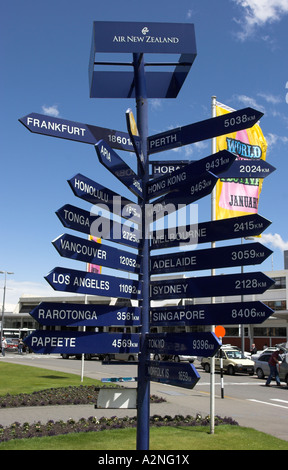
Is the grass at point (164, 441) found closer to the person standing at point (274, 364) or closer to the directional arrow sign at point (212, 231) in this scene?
the directional arrow sign at point (212, 231)

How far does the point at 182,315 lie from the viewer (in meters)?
5.16

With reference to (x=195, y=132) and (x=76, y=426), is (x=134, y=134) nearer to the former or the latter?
(x=195, y=132)

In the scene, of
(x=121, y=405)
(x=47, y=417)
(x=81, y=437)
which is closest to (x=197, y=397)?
(x=47, y=417)

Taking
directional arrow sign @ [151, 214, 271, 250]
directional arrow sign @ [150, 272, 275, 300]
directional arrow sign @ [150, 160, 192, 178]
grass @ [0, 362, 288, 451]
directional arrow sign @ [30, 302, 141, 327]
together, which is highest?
directional arrow sign @ [150, 160, 192, 178]

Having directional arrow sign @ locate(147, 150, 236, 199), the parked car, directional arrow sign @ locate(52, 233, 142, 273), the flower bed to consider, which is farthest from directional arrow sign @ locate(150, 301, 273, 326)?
the parked car

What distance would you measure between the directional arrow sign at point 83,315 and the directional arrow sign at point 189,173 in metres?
1.42

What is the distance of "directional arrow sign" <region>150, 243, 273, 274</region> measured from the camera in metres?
4.91

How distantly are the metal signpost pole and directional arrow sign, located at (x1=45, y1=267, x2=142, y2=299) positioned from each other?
0.52ft

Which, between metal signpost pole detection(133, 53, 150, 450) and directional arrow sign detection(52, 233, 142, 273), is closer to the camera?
directional arrow sign detection(52, 233, 142, 273)

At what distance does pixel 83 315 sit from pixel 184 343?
3.58ft

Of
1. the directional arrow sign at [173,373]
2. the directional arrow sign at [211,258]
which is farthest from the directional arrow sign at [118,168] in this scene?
the directional arrow sign at [173,373]

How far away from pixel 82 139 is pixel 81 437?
239 inches

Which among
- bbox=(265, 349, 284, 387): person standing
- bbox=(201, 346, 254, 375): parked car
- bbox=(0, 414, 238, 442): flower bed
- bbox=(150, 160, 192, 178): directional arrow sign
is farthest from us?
bbox=(201, 346, 254, 375): parked car

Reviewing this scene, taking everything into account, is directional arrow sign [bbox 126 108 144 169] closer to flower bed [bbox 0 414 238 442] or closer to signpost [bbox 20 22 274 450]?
signpost [bbox 20 22 274 450]
